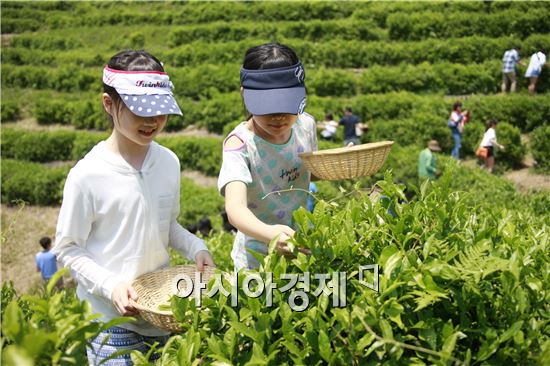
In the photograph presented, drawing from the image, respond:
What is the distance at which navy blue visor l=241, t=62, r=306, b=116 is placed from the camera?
2.16 metres

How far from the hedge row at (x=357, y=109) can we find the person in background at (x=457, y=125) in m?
0.53

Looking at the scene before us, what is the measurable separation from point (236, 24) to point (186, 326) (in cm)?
1979

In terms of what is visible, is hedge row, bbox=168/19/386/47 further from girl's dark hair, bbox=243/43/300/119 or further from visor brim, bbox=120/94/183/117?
visor brim, bbox=120/94/183/117

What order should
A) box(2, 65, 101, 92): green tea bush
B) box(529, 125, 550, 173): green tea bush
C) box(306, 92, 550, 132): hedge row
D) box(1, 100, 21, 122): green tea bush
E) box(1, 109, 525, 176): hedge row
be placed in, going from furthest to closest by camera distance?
box(2, 65, 101, 92): green tea bush
box(1, 100, 21, 122): green tea bush
box(306, 92, 550, 132): hedge row
box(1, 109, 525, 176): hedge row
box(529, 125, 550, 173): green tea bush

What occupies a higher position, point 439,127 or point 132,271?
point 132,271

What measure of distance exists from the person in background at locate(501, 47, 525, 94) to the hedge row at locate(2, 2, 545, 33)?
12.2 feet

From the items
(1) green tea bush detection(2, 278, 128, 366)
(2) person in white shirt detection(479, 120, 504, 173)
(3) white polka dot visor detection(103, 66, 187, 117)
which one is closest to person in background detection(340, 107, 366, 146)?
(2) person in white shirt detection(479, 120, 504, 173)

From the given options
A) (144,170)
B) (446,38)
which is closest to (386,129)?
(446,38)

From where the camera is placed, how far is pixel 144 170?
83.6 inches

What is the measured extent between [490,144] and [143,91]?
32.3 ft

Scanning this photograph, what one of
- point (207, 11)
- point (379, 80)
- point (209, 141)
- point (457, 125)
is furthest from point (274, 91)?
point (207, 11)

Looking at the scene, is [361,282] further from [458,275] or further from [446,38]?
[446,38]

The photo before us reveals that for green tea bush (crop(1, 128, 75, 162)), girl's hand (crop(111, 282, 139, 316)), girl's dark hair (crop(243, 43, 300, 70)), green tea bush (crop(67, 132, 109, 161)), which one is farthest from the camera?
green tea bush (crop(1, 128, 75, 162))

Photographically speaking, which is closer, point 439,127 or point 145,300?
point 145,300
